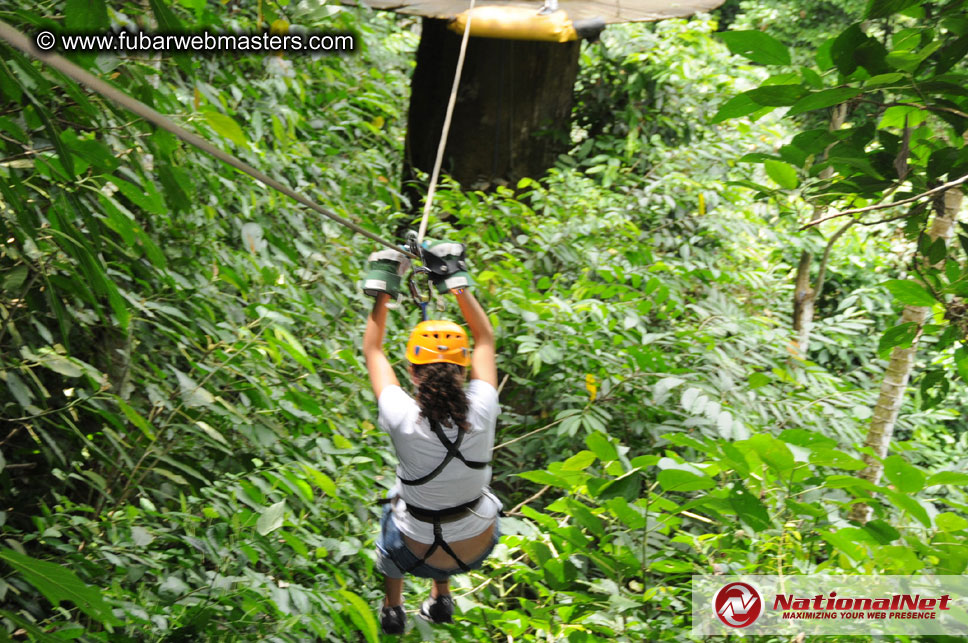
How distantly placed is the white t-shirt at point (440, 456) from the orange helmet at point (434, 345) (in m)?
0.15

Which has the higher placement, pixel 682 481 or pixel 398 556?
pixel 682 481

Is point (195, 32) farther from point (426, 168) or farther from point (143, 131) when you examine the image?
point (426, 168)

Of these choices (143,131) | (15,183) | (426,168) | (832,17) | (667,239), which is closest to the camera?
(15,183)

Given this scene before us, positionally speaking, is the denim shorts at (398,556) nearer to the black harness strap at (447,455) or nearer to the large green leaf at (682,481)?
the black harness strap at (447,455)

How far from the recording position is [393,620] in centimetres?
293

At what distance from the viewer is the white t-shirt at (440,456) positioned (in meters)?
2.45

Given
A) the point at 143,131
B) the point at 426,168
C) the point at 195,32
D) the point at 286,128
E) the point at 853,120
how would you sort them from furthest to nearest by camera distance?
the point at 853,120, the point at 426,168, the point at 286,128, the point at 195,32, the point at 143,131

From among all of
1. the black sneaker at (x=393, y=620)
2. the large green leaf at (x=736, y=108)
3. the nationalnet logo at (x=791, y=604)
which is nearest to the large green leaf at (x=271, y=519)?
the black sneaker at (x=393, y=620)

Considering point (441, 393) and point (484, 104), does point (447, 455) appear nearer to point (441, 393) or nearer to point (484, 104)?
point (441, 393)

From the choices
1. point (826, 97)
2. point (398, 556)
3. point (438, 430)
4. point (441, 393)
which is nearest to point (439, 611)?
point (398, 556)

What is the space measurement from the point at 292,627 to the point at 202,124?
182 cm

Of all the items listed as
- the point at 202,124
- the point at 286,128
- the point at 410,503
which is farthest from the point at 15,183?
the point at 286,128

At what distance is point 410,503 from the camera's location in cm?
261

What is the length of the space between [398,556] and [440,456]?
18.3 inches
